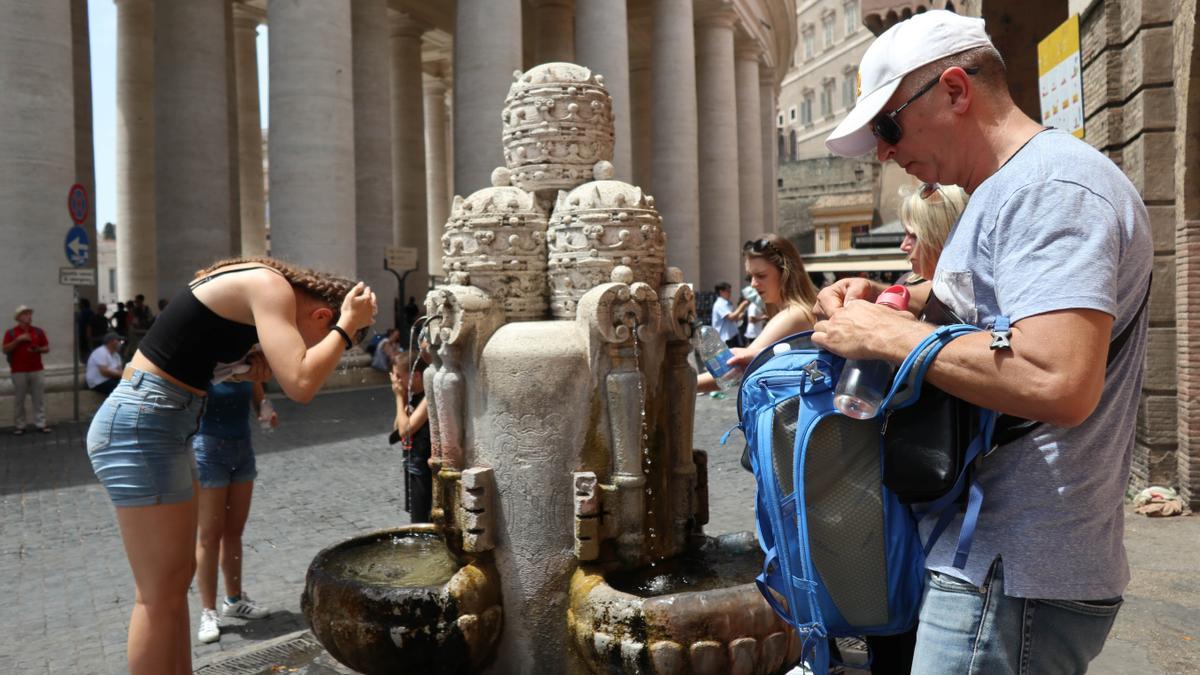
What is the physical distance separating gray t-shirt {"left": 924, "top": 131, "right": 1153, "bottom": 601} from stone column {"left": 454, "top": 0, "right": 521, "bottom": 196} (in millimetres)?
16977

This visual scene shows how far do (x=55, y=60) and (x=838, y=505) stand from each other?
44.8 ft

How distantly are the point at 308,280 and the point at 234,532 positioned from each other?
229cm

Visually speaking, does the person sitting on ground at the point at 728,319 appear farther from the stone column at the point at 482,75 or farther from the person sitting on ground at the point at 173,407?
the person sitting on ground at the point at 173,407

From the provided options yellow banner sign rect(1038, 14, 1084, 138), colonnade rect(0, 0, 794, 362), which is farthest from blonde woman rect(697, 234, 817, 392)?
colonnade rect(0, 0, 794, 362)

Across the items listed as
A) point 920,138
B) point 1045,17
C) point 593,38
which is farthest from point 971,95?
point 593,38

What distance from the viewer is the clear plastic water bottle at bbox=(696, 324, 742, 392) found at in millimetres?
3557

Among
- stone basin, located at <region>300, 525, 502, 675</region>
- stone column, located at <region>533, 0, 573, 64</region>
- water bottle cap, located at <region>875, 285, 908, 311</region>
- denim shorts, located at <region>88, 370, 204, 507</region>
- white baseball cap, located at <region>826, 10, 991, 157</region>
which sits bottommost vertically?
stone basin, located at <region>300, 525, 502, 675</region>

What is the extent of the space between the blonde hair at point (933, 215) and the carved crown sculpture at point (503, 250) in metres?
2.07

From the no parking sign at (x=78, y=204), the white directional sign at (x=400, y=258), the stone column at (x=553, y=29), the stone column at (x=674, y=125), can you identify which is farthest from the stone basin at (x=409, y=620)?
the stone column at (x=553, y=29)

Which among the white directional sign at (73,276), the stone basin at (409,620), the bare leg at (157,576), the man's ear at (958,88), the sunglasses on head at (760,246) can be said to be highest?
the white directional sign at (73,276)

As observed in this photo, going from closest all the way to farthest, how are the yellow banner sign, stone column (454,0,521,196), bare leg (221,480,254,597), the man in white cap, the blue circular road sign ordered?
the man in white cap < bare leg (221,480,254,597) < the yellow banner sign < the blue circular road sign < stone column (454,0,521,196)

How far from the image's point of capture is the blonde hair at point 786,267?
4285mm

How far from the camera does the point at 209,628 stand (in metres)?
4.71

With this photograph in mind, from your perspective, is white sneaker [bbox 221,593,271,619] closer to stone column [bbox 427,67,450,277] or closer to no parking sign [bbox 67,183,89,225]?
no parking sign [bbox 67,183,89,225]
